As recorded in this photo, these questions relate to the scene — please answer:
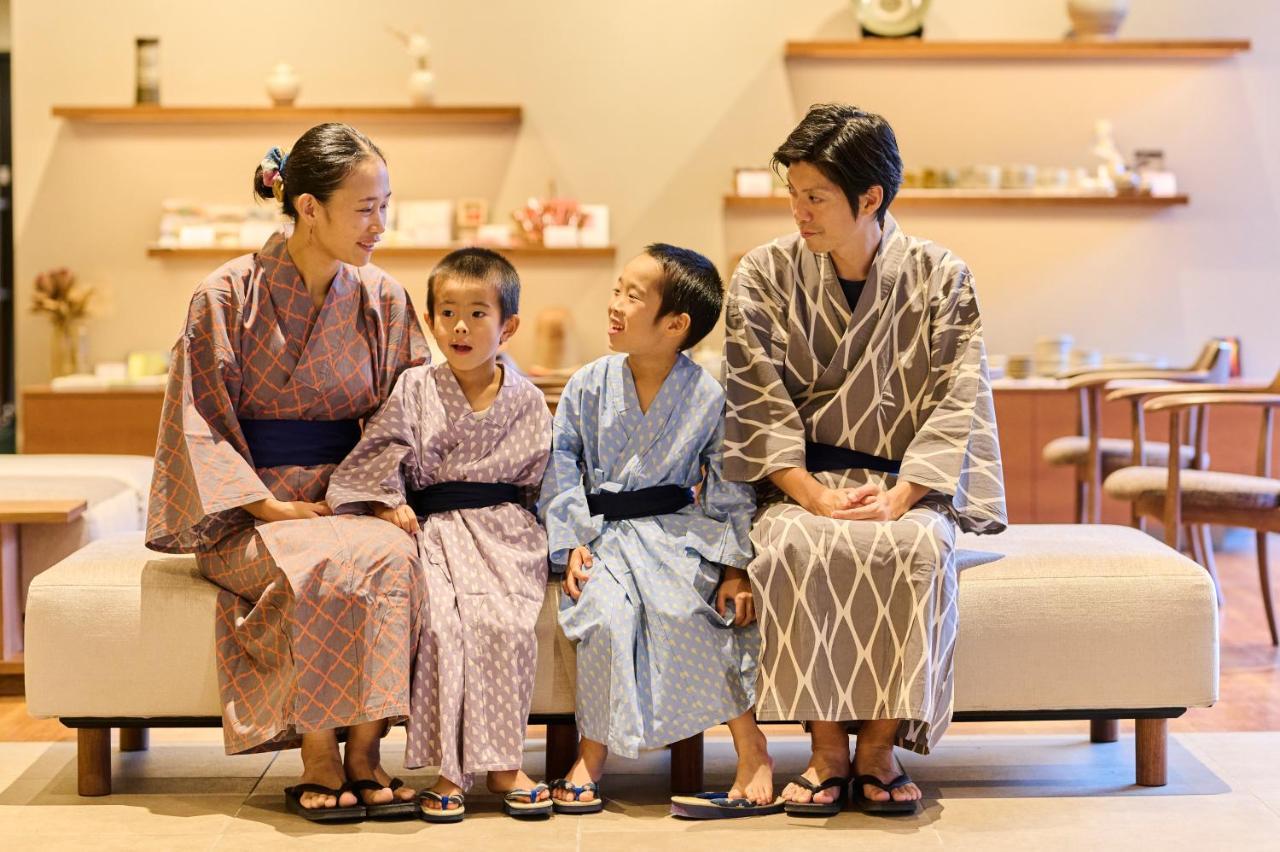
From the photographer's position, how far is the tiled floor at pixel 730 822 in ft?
8.41

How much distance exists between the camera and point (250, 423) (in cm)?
293

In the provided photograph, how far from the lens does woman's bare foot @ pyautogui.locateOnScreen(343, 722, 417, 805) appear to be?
2703 millimetres

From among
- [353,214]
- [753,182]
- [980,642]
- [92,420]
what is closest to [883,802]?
[980,642]

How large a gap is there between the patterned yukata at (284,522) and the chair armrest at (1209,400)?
2088 mm

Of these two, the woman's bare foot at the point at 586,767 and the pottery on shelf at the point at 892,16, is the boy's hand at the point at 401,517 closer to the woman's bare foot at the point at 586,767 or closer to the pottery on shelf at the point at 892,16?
the woman's bare foot at the point at 586,767

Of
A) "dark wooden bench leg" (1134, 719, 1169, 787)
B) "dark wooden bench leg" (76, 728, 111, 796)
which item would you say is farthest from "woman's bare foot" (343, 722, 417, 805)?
"dark wooden bench leg" (1134, 719, 1169, 787)

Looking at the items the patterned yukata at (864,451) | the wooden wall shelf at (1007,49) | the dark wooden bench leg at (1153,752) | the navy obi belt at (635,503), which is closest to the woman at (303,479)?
the navy obi belt at (635,503)

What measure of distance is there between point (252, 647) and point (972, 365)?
4.74ft

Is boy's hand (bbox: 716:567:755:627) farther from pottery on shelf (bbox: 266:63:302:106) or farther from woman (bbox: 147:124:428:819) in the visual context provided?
pottery on shelf (bbox: 266:63:302:106)

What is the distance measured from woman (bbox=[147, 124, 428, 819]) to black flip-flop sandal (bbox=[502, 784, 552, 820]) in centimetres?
19

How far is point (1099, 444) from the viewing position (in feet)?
16.5

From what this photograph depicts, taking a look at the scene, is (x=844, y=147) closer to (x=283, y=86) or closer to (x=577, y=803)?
(x=577, y=803)

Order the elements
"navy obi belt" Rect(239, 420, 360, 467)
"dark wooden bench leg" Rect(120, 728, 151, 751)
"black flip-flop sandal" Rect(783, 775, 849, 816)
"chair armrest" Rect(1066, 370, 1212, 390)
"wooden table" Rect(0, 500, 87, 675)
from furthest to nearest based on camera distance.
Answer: "chair armrest" Rect(1066, 370, 1212, 390)
"wooden table" Rect(0, 500, 87, 675)
"dark wooden bench leg" Rect(120, 728, 151, 751)
"navy obi belt" Rect(239, 420, 360, 467)
"black flip-flop sandal" Rect(783, 775, 849, 816)

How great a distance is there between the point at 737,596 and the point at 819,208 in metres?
0.75
